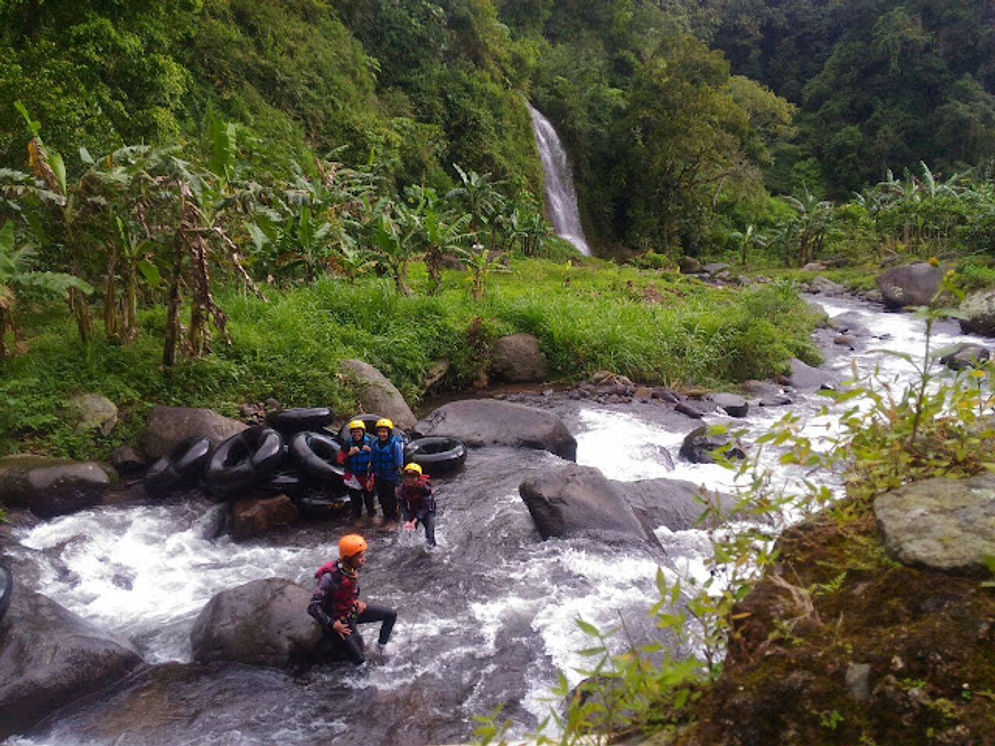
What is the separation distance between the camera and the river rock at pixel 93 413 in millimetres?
8570

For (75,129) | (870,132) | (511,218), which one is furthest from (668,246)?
(75,129)

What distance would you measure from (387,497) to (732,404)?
717 cm

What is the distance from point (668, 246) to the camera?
35156 mm

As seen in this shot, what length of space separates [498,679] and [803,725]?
140 inches

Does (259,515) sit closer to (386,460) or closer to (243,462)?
(243,462)

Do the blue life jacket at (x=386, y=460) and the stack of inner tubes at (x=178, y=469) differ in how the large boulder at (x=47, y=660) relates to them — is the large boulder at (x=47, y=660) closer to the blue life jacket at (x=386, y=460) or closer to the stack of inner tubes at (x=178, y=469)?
the stack of inner tubes at (x=178, y=469)

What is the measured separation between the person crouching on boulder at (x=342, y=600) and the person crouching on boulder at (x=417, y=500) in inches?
71.3

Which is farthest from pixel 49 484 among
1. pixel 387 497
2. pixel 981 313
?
pixel 981 313

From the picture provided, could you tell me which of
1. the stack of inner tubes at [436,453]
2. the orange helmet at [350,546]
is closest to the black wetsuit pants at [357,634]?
the orange helmet at [350,546]

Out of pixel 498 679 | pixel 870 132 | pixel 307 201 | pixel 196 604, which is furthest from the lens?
pixel 870 132

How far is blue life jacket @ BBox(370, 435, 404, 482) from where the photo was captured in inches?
307

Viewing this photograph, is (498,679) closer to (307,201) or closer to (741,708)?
(741,708)

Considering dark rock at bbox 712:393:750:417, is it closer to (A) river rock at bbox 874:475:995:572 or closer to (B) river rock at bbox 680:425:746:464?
(B) river rock at bbox 680:425:746:464

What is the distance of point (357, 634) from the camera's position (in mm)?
5559
